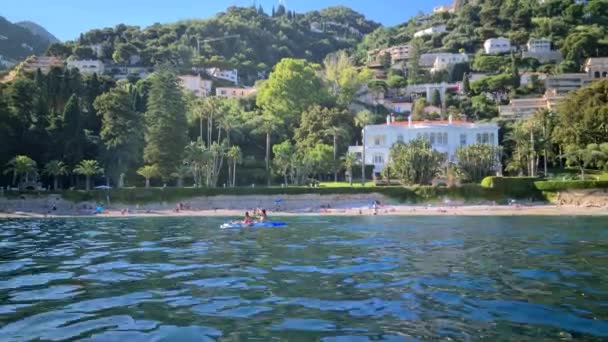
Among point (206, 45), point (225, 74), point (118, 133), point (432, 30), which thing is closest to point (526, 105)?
point (118, 133)

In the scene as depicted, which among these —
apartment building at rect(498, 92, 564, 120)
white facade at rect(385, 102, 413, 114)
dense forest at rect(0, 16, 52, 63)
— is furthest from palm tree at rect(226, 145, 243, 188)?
dense forest at rect(0, 16, 52, 63)

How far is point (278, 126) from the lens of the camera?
278 ft

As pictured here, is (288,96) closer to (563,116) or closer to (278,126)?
(278,126)

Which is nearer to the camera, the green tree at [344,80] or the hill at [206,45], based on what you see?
the green tree at [344,80]

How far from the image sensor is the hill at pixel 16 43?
172 meters

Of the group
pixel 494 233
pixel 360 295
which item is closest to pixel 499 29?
pixel 494 233

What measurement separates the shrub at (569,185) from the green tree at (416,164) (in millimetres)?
10785

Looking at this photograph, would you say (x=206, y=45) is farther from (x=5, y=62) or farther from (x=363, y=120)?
(x=363, y=120)

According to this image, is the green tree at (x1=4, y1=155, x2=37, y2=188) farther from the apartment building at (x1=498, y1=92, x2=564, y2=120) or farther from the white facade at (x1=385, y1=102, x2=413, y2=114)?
the apartment building at (x1=498, y1=92, x2=564, y2=120)

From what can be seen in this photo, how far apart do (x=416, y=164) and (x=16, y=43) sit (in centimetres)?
16609

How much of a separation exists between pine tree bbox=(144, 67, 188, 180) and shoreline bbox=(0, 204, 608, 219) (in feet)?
33.3

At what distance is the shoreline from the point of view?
48.8 m

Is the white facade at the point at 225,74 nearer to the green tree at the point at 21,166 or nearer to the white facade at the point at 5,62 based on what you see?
the white facade at the point at 5,62

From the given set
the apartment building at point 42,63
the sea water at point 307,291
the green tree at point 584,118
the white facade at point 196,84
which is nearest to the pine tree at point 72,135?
the sea water at point 307,291
